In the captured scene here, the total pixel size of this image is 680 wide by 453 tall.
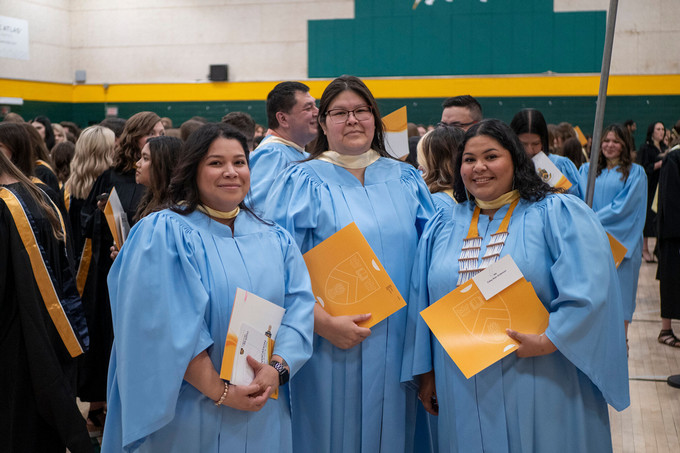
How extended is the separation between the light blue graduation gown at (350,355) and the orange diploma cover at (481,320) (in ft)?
1.28

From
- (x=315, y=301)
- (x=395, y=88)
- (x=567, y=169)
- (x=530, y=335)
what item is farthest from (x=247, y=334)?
(x=395, y=88)

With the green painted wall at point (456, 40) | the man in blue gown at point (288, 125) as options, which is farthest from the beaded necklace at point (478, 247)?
the green painted wall at point (456, 40)

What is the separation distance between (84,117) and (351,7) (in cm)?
686

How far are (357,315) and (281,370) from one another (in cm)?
51

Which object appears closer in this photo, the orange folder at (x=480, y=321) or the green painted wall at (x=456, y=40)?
the orange folder at (x=480, y=321)

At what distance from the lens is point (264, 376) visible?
2283 millimetres

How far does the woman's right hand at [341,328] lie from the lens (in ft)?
8.98

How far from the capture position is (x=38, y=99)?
15.4m

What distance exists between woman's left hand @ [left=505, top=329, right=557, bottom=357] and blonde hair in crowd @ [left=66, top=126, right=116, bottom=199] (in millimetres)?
3262

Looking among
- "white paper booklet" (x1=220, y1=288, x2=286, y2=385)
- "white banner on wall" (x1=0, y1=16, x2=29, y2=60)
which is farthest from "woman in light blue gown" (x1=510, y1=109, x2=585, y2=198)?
"white banner on wall" (x1=0, y1=16, x2=29, y2=60)

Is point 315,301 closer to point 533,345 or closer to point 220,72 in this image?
point 533,345

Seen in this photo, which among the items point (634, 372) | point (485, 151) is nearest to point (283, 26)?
point (634, 372)

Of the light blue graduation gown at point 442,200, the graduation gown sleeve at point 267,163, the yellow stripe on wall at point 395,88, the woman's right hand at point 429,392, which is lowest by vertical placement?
the woman's right hand at point 429,392

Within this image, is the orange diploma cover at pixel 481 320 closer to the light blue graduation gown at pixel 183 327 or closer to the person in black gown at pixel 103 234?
the light blue graduation gown at pixel 183 327
